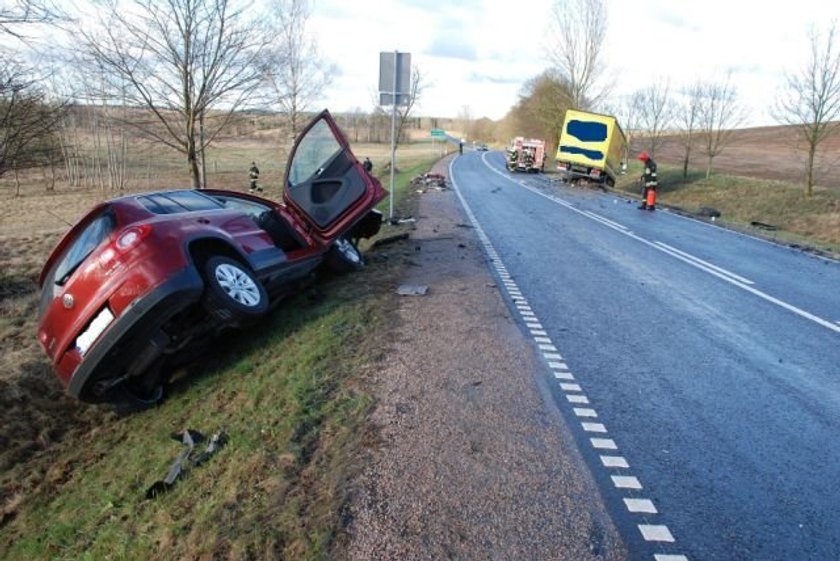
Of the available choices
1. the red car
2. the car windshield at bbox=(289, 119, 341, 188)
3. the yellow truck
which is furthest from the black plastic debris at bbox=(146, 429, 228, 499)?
the yellow truck

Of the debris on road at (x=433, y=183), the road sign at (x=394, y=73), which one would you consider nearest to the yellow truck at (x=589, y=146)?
the debris on road at (x=433, y=183)

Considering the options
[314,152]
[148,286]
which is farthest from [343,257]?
[148,286]

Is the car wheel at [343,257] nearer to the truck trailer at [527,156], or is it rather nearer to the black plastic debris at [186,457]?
the black plastic debris at [186,457]

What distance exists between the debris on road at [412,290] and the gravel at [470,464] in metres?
1.16

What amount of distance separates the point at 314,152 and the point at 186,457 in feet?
14.5

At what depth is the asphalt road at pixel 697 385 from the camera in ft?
10.2

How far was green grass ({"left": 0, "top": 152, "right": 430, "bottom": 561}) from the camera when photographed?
10.3 ft

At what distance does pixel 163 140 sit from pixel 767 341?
12.6 metres

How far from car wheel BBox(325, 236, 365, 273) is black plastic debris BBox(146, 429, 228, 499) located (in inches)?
142

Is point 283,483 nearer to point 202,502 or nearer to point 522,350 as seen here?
point 202,502

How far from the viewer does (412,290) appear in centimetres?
736

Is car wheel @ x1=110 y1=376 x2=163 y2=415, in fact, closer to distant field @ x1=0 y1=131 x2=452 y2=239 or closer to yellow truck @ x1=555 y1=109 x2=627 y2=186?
distant field @ x1=0 y1=131 x2=452 y2=239

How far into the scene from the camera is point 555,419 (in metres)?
4.14

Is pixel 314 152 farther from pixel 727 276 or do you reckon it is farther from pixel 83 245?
pixel 727 276
